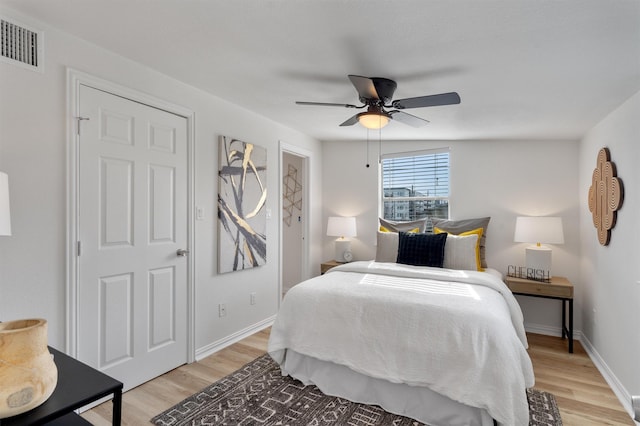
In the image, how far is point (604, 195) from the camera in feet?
9.28

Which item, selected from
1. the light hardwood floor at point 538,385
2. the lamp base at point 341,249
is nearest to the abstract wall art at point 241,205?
the light hardwood floor at point 538,385

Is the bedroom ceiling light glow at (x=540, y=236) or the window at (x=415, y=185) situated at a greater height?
the window at (x=415, y=185)

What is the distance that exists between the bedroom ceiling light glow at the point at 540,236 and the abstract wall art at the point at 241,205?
2.74 metres

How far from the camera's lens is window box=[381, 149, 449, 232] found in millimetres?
4359

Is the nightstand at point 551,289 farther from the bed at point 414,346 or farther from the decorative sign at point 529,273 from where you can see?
the bed at point 414,346

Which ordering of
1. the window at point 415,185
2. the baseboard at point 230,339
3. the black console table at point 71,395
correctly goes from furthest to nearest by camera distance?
the window at point 415,185 < the baseboard at point 230,339 < the black console table at point 71,395

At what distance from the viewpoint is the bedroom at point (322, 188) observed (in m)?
1.90

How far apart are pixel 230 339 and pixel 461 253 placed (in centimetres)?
242

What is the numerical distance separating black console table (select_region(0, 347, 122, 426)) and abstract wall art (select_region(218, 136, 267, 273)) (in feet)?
6.35

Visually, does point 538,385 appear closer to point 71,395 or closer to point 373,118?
point 373,118

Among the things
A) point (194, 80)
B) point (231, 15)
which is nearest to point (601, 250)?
point (231, 15)

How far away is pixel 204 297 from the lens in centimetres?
304

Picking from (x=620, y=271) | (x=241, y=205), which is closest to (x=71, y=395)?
(x=241, y=205)

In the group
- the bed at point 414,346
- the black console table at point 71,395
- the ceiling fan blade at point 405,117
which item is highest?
the ceiling fan blade at point 405,117
